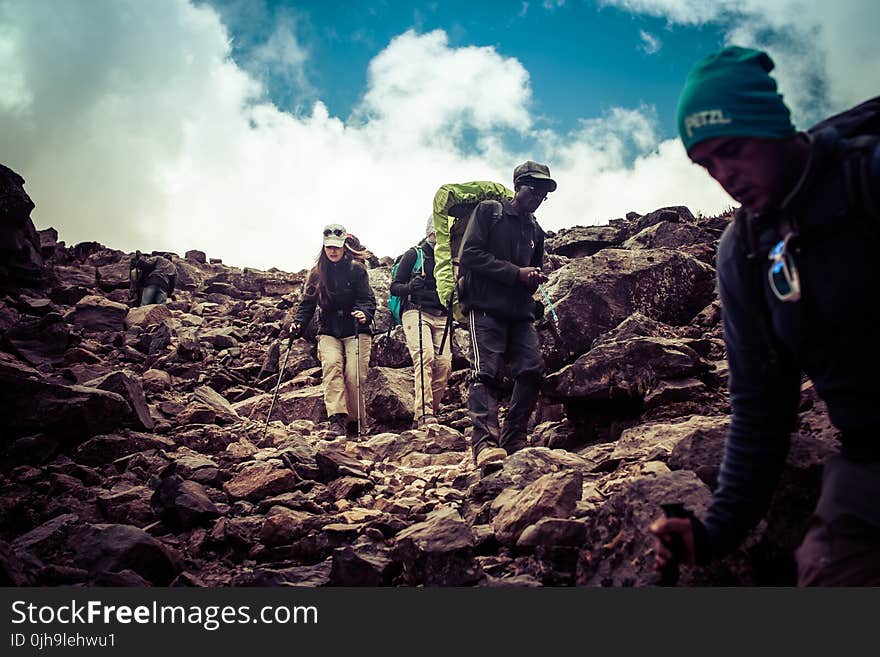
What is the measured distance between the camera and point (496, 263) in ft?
21.1

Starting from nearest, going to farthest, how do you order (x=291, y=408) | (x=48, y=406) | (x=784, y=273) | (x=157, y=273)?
1. (x=784, y=273)
2. (x=48, y=406)
3. (x=291, y=408)
4. (x=157, y=273)

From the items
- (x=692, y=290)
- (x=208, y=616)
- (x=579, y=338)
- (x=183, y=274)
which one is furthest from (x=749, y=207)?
(x=183, y=274)

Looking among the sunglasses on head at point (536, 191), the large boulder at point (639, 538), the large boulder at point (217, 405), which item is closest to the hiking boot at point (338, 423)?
the large boulder at point (217, 405)

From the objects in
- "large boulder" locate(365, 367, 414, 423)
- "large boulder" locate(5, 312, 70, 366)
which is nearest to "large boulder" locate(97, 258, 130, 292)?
"large boulder" locate(5, 312, 70, 366)

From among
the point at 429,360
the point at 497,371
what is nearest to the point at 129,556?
the point at 497,371

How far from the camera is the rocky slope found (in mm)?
3354

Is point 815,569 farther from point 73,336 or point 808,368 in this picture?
point 73,336

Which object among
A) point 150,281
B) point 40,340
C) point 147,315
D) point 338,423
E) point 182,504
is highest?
point 150,281

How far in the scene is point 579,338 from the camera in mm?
8727

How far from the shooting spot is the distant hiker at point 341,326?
31.6ft

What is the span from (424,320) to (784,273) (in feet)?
27.7

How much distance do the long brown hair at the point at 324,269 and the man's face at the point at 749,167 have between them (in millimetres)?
8246

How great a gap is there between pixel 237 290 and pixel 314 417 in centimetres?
1719

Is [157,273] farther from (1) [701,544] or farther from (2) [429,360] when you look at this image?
(1) [701,544]
